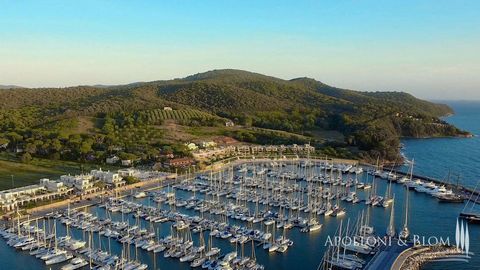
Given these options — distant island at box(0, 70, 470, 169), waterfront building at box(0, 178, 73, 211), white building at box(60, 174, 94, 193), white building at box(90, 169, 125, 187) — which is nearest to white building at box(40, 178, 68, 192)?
waterfront building at box(0, 178, 73, 211)

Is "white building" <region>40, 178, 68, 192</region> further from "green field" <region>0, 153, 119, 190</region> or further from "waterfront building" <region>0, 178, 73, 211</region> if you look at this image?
"green field" <region>0, 153, 119, 190</region>

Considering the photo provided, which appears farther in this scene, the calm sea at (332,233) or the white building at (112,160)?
the white building at (112,160)

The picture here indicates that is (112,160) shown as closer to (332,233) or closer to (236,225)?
(236,225)

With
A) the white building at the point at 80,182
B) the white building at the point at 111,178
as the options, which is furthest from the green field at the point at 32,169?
the white building at the point at 111,178

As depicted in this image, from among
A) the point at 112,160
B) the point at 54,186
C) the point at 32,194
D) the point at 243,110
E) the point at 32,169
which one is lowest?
the point at 32,194

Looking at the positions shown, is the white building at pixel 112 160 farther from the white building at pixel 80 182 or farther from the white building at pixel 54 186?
the white building at pixel 54 186

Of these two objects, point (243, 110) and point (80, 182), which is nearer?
point (80, 182)

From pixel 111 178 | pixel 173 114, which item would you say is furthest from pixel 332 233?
pixel 173 114
